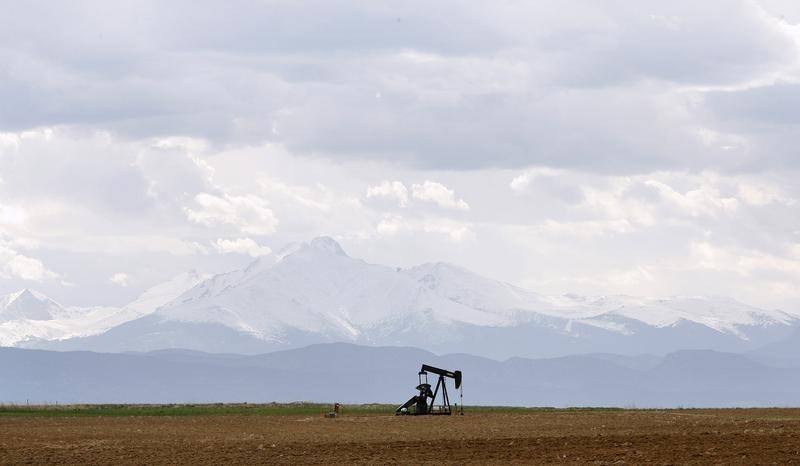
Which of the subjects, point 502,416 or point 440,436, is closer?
point 440,436

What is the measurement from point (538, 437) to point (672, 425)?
12.7m

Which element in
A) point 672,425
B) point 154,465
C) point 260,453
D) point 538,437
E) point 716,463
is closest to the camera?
point 716,463

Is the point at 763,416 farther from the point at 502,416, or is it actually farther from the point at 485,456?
the point at 485,456

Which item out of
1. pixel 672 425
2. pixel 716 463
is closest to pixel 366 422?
pixel 672 425

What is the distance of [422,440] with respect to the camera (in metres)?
77.9

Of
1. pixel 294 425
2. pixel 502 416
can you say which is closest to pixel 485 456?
pixel 294 425

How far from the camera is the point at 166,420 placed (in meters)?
105

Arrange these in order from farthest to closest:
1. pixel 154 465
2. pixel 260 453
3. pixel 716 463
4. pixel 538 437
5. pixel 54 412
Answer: pixel 54 412
pixel 538 437
pixel 260 453
pixel 154 465
pixel 716 463

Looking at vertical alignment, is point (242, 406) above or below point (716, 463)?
above

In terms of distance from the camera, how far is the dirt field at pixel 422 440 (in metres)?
67.6

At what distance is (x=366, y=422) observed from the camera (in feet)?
333

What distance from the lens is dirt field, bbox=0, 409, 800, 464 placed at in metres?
67.6

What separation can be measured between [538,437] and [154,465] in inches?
885

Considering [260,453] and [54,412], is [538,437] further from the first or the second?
[54,412]
